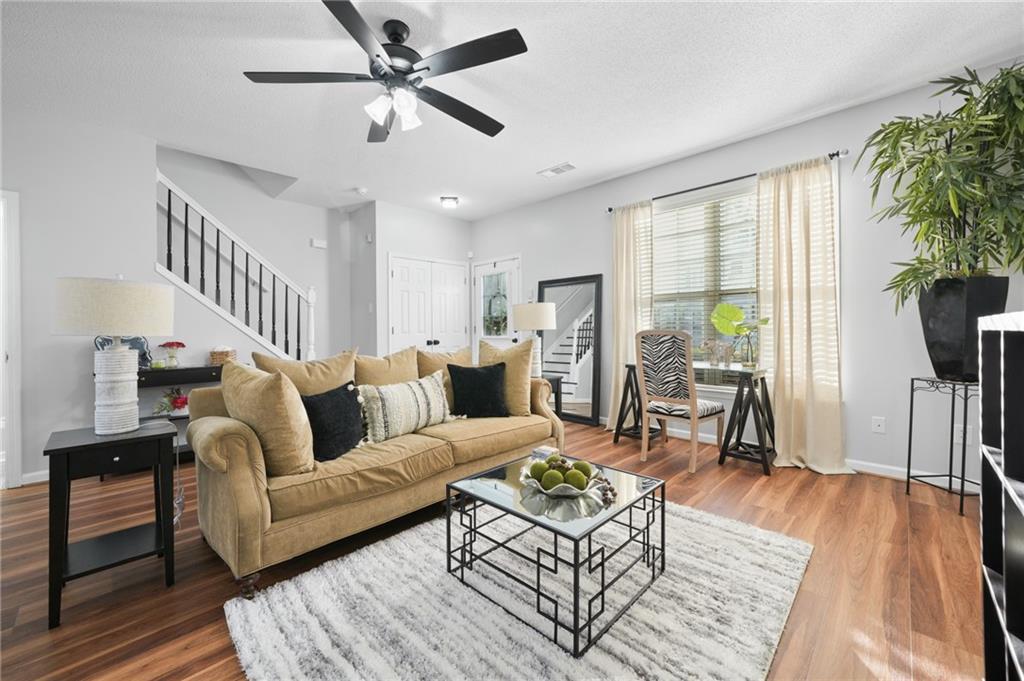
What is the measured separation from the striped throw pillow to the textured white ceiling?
203 centimetres

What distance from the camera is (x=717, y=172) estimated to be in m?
3.96

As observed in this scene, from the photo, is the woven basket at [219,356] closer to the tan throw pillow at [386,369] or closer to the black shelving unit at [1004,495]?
the tan throw pillow at [386,369]

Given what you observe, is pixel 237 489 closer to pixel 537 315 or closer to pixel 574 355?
pixel 537 315

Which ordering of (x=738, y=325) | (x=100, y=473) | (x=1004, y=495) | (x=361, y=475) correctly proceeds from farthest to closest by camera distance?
(x=738, y=325) → (x=361, y=475) → (x=100, y=473) → (x=1004, y=495)

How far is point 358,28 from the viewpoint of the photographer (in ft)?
6.41

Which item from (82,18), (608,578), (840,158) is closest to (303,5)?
(82,18)

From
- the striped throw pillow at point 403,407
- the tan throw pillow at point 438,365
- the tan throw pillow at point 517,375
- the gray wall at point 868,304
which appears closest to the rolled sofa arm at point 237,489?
the striped throw pillow at point 403,407

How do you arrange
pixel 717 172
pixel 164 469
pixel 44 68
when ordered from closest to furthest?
1. pixel 164 469
2. pixel 44 68
3. pixel 717 172

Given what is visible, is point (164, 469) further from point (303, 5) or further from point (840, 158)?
point (840, 158)

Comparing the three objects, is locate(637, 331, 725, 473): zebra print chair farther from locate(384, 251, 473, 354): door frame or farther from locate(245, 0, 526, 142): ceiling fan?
locate(384, 251, 473, 354): door frame

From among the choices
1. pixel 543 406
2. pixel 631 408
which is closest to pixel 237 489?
pixel 543 406

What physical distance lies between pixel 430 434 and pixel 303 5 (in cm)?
237

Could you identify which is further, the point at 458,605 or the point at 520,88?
the point at 520,88

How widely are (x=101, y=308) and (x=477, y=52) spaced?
1.98 m
